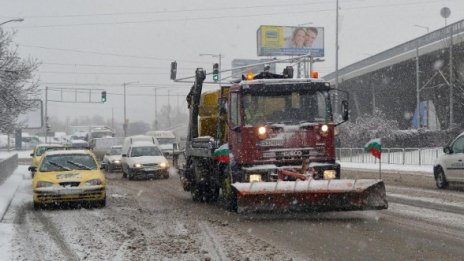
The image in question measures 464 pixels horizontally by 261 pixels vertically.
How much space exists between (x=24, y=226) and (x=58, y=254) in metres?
3.72

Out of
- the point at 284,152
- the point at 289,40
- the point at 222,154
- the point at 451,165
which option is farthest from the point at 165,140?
the point at 289,40

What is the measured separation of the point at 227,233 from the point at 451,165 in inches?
412

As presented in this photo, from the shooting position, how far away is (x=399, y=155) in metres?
36.6

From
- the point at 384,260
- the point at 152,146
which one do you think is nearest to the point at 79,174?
the point at 384,260

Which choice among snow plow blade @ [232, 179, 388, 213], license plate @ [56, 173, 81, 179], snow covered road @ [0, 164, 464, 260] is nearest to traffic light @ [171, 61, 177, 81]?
snow covered road @ [0, 164, 464, 260]

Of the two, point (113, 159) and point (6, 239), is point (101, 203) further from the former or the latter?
point (113, 159)

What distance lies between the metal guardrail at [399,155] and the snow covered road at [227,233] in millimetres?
17612

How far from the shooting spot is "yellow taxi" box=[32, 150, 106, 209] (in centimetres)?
1595

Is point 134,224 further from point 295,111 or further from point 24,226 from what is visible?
point 295,111

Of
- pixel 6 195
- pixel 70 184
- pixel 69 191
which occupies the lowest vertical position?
pixel 6 195

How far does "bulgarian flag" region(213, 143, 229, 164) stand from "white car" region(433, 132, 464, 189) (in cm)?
757

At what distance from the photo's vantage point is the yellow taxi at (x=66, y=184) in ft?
52.3

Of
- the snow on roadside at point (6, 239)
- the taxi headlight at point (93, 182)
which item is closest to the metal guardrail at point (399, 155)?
the taxi headlight at point (93, 182)

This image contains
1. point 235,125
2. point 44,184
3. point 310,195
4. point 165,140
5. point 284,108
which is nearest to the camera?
point 310,195
